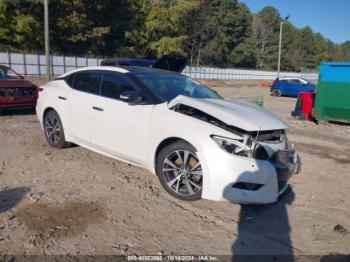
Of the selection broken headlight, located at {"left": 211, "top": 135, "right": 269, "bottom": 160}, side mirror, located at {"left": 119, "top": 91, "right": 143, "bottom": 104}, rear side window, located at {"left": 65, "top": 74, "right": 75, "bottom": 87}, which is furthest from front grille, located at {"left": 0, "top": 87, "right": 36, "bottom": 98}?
broken headlight, located at {"left": 211, "top": 135, "right": 269, "bottom": 160}

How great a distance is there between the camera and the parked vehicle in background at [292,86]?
23656 millimetres

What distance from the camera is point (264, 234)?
3.67 m

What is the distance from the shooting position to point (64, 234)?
3443mm

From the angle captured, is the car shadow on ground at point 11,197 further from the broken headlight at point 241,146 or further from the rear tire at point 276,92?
the rear tire at point 276,92

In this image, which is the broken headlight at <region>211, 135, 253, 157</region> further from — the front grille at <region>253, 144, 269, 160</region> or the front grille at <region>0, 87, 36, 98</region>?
the front grille at <region>0, 87, 36, 98</region>

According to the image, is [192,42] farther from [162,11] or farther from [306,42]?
[306,42]

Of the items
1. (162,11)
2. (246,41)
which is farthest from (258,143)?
(246,41)

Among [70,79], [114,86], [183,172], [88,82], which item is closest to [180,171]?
[183,172]

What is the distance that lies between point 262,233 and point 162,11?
48.9m

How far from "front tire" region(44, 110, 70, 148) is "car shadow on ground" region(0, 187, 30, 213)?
171 cm

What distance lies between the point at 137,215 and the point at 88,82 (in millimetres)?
2636

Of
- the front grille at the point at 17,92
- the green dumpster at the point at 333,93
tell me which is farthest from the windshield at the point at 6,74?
the green dumpster at the point at 333,93

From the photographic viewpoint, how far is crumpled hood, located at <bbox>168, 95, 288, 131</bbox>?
4.09 m

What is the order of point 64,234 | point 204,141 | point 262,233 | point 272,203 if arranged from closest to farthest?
point 64,234
point 262,233
point 204,141
point 272,203
